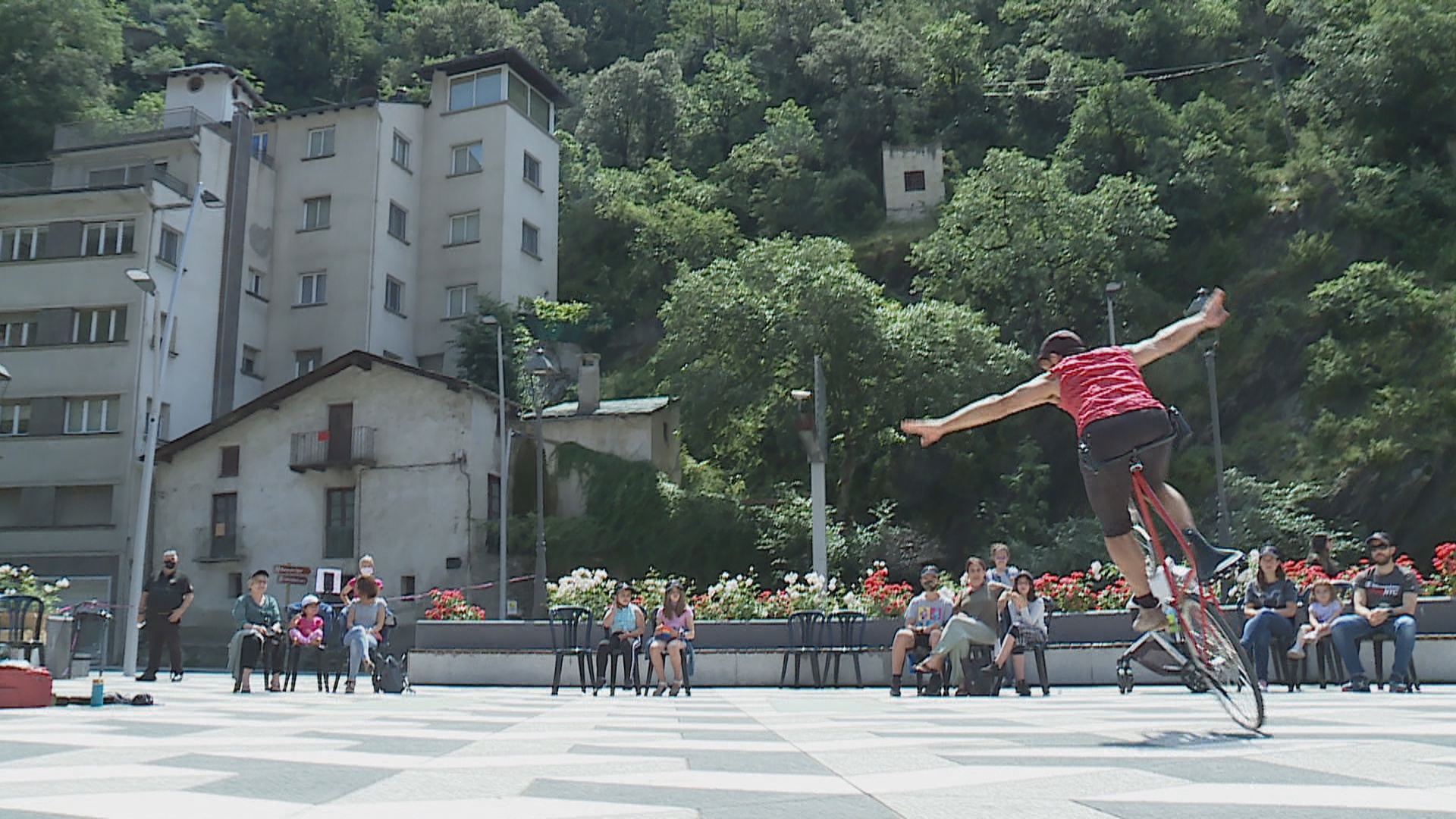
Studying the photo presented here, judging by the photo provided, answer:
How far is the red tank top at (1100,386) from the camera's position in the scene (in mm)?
5496

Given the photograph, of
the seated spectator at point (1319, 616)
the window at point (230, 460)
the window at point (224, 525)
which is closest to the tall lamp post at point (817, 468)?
the seated spectator at point (1319, 616)

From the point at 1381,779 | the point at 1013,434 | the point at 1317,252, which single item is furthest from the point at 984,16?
the point at 1381,779

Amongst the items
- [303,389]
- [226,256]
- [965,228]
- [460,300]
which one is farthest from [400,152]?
[965,228]

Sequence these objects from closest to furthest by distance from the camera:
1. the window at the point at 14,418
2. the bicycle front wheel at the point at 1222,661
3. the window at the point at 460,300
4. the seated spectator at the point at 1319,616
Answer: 1. the bicycle front wheel at the point at 1222,661
2. the seated spectator at the point at 1319,616
3. the window at the point at 14,418
4. the window at the point at 460,300

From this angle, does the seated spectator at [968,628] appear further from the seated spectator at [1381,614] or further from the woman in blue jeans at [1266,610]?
the seated spectator at [1381,614]

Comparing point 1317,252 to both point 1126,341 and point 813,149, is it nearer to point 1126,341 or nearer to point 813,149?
point 1126,341

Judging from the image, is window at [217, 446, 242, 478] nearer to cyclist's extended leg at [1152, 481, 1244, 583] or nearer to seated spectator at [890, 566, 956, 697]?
seated spectator at [890, 566, 956, 697]

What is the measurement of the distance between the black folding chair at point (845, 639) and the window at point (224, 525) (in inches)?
1152

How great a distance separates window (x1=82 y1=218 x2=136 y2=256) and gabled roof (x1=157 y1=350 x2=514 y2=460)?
260 inches

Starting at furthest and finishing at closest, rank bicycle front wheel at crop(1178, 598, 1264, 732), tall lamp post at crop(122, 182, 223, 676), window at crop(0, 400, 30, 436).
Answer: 1. window at crop(0, 400, 30, 436)
2. tall lamp post at crop(122, 182, 223, 676)
3. bicycle front wheel at crop(1178, 598, 1264, 732)

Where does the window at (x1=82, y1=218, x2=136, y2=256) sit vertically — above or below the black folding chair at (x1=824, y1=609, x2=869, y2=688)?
above

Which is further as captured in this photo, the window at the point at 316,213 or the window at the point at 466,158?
the window at the point at 466,158

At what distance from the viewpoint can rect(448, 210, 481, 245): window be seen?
5056 cm

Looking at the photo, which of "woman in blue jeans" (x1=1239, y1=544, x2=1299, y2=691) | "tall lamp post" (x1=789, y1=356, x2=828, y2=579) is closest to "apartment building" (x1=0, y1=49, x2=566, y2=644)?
"tall lamp post" (x1=789, y1=356, x2=828, y2=579)
